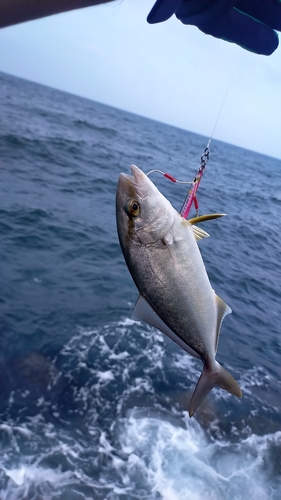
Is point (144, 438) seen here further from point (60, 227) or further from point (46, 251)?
point (60, 227)

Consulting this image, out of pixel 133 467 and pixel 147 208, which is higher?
pixel 147 208

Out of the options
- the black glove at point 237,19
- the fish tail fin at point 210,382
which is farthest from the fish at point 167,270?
the black glove at point 237,19

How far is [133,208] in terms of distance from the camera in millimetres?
2070

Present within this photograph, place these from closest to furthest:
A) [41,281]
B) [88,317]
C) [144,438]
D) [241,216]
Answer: [144,438], [88,317], [41,281], [241,216]

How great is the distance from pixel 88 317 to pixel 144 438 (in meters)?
3.08

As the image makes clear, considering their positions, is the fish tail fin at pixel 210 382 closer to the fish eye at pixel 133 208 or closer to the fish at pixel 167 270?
the fish at pixel 167 270

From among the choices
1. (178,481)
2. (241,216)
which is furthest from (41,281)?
(241,216)

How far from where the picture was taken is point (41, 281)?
9.17m

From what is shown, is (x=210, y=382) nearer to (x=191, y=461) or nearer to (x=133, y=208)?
(x=133, y=208)

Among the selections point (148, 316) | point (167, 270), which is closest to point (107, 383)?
point (148, 316)

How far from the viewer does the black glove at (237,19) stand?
2904mm

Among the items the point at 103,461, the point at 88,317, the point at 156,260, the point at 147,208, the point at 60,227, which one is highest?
the point at 147,208

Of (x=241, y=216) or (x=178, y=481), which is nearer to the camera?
(x=178, y=481)

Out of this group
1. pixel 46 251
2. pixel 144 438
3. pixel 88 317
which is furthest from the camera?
pixel 46 251
